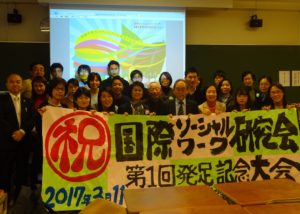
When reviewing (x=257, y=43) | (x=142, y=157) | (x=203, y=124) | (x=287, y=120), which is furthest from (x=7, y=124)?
(x=257, y=43)

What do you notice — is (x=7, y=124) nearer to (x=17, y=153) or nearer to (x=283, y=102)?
(x=17, y=153)

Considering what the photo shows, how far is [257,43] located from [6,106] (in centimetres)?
448

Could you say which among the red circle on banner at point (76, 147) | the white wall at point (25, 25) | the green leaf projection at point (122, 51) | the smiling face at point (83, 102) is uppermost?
the white wall at point (25, 25)

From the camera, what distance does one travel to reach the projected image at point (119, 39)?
17.0ft

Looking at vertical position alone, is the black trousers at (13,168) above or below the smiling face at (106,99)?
below

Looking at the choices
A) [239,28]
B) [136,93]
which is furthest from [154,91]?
[239,28]

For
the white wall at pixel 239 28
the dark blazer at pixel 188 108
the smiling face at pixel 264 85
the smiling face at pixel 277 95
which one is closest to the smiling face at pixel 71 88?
the dark blazer at pixel 188 108

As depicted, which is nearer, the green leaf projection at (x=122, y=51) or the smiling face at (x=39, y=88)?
the smiling face at (x=39, y=88)

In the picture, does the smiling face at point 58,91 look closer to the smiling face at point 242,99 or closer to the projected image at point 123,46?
the smiling face at point 242,99

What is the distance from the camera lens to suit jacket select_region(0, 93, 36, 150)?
3.25 m

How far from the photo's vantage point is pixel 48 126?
2.95 meters

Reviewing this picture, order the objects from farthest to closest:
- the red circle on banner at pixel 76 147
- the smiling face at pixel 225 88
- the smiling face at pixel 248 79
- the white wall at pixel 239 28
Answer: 1. the white wall at pixel 239 28
2. the smiling face at pixel 248 79
3. the smiling face at pixel 225 88
4. the red circle on banner at pixel 76 147

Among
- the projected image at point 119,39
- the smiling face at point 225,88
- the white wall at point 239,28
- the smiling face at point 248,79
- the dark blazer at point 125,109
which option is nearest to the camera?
the dark blazer at point 125,109

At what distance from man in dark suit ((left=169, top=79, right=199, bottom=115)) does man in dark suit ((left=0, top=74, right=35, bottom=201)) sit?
4.51 ft
